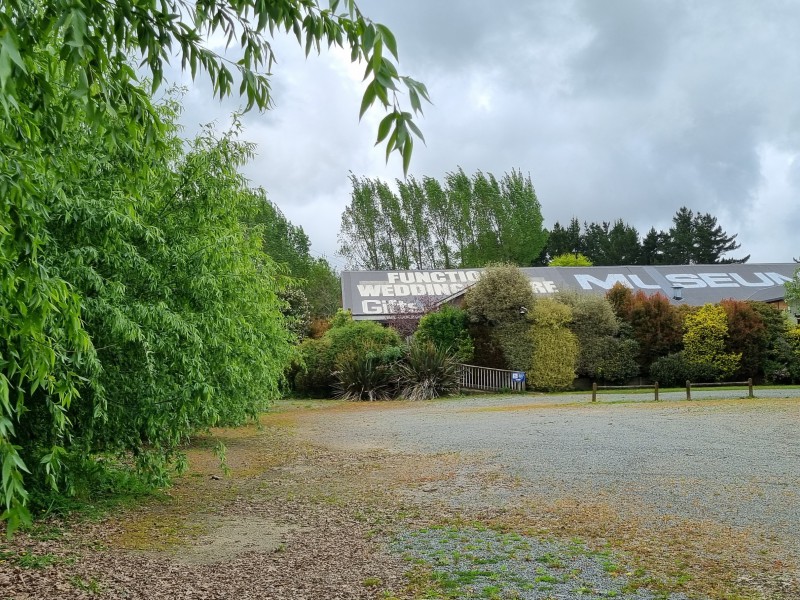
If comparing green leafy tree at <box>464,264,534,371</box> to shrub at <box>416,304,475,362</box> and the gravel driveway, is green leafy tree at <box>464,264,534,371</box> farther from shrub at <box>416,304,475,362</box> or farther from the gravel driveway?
the gravel driveway

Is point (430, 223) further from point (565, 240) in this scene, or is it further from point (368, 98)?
point (368, 98)

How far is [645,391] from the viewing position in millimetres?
25203

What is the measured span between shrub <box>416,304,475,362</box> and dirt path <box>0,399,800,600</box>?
15463 millimetres

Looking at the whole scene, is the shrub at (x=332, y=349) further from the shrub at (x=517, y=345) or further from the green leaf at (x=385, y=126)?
the green leaf at (x=385, y=126)

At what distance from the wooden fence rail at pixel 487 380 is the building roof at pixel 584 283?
8056mm

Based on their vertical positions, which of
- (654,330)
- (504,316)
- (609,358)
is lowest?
(609,358)

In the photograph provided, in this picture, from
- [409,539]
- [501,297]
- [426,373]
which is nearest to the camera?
[409,539]

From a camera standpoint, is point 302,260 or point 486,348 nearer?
point 486,348

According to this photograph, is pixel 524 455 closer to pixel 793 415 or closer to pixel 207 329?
pixel 207 329

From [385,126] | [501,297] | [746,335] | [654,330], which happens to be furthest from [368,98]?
[746,335]

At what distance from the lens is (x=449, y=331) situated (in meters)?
27.0

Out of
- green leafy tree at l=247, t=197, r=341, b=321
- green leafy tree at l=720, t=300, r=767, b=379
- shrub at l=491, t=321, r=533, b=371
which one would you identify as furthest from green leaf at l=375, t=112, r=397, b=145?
green leafy tree at l=247, t=197, r=341, b=321

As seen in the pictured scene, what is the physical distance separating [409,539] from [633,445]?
6.31m

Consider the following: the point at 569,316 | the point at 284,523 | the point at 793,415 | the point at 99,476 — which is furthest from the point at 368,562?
the point at 569,316
